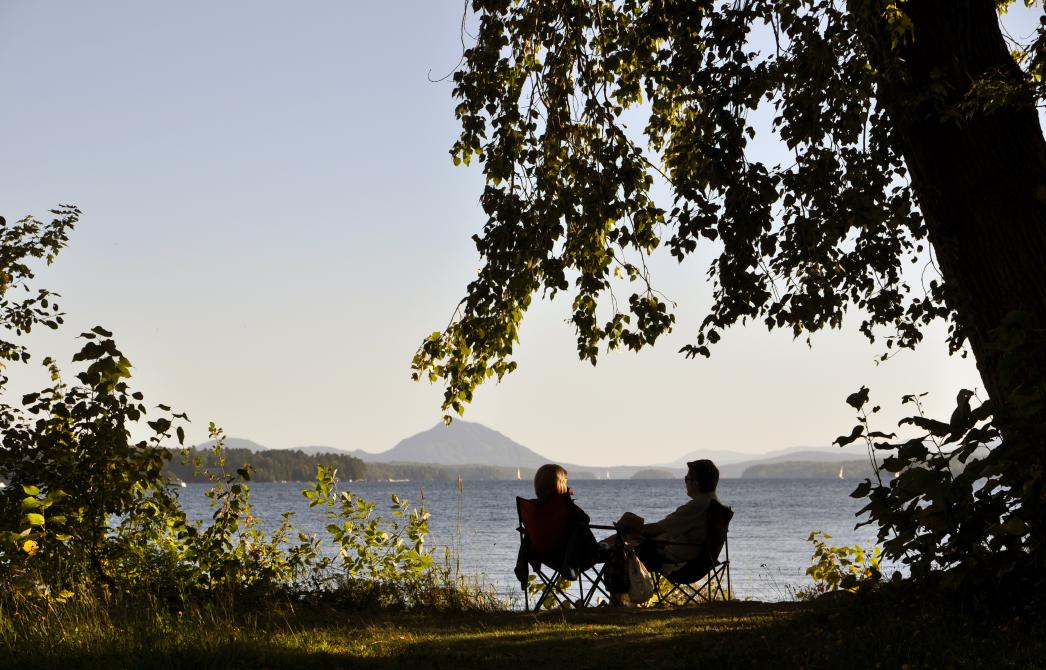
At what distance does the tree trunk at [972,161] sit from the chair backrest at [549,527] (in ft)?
10.8

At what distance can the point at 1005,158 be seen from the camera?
5.82 meters

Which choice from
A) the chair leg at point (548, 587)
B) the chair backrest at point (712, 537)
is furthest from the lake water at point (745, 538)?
the chair backrest at point (712, 537)

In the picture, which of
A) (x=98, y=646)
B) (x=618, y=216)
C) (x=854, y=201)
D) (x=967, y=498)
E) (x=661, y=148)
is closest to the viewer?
(x=967, y=498)

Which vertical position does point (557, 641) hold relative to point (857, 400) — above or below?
below

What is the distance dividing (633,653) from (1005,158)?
138 inches

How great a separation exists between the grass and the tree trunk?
140 cm

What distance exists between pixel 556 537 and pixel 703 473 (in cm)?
126

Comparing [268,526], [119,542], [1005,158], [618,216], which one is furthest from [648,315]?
[268,526]

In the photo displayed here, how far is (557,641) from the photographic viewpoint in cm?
613

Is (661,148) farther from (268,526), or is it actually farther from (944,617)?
(268,526)

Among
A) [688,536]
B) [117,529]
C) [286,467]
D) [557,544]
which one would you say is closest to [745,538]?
[688,536]

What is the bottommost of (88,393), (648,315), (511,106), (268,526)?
(268,526)

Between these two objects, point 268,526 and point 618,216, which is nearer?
point 618,216

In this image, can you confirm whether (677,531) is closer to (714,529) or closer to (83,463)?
(714,529)
